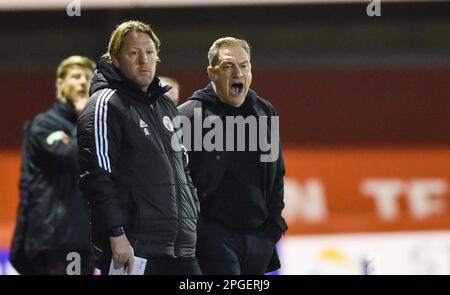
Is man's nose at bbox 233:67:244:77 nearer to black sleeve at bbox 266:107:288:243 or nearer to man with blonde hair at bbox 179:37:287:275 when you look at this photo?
man with blonde hair at bbox 179:37:287:275

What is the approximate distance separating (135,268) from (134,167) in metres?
0.35

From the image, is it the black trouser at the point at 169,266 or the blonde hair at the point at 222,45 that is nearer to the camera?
the black trouser at the point at 169,266

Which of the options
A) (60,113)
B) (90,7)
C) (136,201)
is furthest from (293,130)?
(136,201)

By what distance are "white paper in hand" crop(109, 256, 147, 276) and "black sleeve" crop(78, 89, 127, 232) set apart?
5.6 inches

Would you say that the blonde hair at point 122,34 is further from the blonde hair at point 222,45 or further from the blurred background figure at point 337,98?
the blurred background figure at point 337,98

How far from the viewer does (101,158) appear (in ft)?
12.7

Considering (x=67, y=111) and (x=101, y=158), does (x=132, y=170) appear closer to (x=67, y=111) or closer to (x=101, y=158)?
(x=101, y=158)

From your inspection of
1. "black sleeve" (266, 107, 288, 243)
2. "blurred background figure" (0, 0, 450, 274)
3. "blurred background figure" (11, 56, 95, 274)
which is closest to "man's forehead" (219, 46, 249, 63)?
"black sleeve" (266, 107, 288, 243)

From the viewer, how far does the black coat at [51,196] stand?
5.36 m

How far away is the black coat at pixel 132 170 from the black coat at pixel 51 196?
1.33 meters

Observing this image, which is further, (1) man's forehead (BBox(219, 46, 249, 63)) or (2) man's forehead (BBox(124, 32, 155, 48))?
(1) man's forehead (BBox(219, 46, 249, 63))

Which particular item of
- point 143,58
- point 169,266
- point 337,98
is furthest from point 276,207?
point 337,98

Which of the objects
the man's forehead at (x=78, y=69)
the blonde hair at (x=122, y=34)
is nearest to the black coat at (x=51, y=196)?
the man's forehead at (x=78, y=69)

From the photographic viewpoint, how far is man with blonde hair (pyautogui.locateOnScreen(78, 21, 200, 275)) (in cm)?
389
